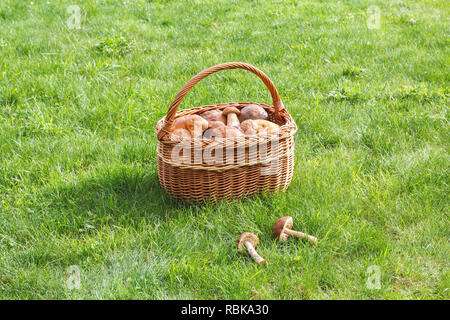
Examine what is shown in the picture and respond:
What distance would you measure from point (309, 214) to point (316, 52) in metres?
3.84

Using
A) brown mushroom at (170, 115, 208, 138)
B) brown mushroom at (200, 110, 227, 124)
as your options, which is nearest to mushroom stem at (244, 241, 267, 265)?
Result: brown mushroom at (170, 115, 208, 138)

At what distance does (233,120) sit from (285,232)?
1.09 m

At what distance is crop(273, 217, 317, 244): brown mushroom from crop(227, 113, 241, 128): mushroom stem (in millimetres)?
916

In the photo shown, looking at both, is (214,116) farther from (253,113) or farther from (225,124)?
(253,113)

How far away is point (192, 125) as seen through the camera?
3402 mm

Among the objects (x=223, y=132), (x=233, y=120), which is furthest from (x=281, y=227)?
(x=233, y=120)

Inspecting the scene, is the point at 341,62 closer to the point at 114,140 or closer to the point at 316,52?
the point at 316,52

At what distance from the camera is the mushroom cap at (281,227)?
2912mm

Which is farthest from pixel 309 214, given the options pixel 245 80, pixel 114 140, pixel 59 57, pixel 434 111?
pixel 59 57

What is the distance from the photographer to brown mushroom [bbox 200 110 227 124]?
12.2 ft

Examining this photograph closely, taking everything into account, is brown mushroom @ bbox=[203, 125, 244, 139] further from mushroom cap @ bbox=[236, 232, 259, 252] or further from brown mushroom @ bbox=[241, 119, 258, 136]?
mushroom cap @ bbox=[236, 232, 259, 252]

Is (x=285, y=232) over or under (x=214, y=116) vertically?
under

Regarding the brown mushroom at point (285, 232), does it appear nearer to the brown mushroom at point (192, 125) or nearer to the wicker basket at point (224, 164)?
the wicker basket at point (224, 164)

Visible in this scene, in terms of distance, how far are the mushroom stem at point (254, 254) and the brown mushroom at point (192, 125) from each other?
3.04 ft
